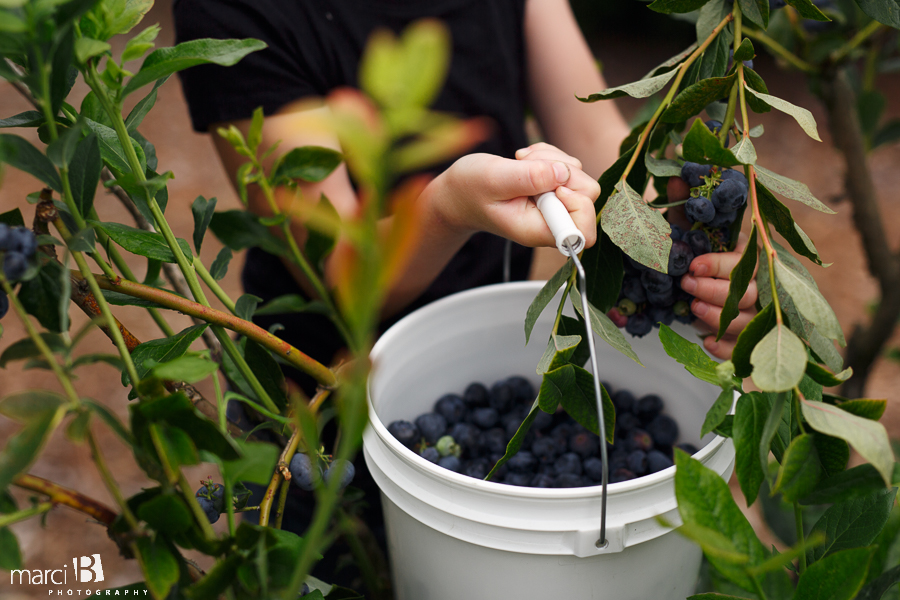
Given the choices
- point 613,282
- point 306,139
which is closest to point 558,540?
point 613,282

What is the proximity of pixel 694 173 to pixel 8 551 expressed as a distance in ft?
1.55

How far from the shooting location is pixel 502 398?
0.74 m

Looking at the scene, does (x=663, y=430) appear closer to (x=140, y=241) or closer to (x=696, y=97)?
(x=696, y=97)

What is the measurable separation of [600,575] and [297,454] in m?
0.23

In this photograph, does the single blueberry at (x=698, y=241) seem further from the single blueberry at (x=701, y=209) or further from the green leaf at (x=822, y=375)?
the green leaf at (x=822, y=375)

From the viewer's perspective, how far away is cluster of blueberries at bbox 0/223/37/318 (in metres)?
0.28

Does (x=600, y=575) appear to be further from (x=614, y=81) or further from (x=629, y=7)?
(x=629, y=7)

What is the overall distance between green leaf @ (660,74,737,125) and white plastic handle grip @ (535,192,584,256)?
11 cm

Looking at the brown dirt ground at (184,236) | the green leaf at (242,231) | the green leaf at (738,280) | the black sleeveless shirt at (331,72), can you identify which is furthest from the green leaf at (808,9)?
the brown dirt ground at (184,236)

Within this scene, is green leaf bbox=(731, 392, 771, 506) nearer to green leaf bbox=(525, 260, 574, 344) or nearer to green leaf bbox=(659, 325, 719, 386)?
green leaf bbox=(659, 325, 719, 386)

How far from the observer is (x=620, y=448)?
68 cm

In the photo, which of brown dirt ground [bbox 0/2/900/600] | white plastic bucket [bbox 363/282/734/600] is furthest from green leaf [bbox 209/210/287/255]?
brown dirt ground [bbox 0/2/900/600]

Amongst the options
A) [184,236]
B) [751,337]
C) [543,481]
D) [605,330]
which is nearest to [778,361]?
[751,337]

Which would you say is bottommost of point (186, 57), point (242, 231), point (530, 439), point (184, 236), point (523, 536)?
point (184, 236)
